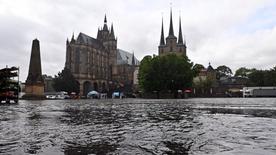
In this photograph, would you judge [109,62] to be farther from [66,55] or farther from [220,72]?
[220,72]

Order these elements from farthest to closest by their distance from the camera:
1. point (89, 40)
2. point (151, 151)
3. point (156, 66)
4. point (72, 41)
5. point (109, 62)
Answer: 1. point (109, 62)
2. point (89, 40)
3. point (72, 41)
4. point (156, 66)
5. point (151, 151)

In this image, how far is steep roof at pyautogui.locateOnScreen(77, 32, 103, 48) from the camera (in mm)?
139250

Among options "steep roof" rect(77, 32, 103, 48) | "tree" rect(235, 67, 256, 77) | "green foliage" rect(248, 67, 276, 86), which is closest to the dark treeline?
"green foliage" rect(248, 67, 276, 86)

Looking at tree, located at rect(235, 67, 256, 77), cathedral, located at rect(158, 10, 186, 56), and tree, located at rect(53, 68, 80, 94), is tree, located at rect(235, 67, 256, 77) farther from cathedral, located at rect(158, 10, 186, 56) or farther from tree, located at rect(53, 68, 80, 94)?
tree, located at rect(53, 68, 80, 94)

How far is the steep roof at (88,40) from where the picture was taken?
457 ft

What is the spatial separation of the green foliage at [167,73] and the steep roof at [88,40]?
213 feet

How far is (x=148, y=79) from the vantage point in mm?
78562

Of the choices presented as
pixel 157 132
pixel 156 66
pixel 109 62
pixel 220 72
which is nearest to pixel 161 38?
pixel 109 62

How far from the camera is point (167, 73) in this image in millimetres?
76812

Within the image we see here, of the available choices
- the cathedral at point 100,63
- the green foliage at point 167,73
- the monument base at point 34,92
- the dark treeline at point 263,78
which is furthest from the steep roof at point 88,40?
the monument base at point 34,92

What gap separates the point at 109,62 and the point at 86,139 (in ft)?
502

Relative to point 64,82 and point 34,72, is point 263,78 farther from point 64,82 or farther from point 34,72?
point 34,72

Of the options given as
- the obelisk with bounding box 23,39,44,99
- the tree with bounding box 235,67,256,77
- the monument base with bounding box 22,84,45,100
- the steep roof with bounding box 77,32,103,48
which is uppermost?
the steep roof with bounding box 77,32,103,48

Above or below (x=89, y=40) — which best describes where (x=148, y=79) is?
below
